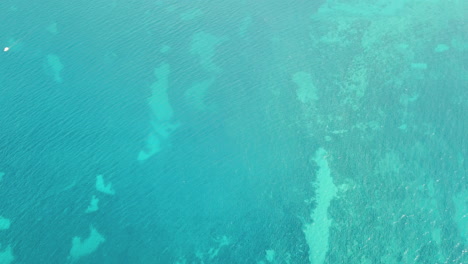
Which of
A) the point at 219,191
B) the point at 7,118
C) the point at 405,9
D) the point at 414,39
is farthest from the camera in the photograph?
the point at 405,9

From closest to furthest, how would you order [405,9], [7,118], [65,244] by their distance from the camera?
[65,244] < [7,118] < [405,9]

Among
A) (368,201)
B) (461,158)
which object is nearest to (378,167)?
(368,201)

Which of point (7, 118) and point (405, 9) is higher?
point (7, 118)

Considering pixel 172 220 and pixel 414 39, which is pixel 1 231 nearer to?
pixel 172 220

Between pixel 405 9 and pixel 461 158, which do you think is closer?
pixel 461 158

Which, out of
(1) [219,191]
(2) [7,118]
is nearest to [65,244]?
(1) [219,191]

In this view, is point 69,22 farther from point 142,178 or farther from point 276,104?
point 276,104

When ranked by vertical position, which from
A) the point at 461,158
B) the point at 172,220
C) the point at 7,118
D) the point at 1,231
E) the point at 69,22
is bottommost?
the point at 461,158
